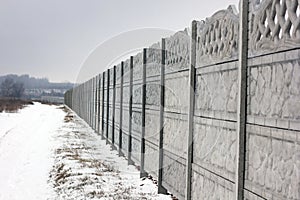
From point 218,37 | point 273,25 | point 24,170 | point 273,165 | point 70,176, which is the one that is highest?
point 218,37

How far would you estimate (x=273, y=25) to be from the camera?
98.3 inches

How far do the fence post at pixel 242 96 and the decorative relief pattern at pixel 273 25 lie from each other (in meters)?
0.08

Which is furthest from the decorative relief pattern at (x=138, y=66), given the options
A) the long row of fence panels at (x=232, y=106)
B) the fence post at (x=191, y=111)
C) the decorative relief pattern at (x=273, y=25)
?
the decorative relief pattern at (x=273, y=25)

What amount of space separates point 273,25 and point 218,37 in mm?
1139

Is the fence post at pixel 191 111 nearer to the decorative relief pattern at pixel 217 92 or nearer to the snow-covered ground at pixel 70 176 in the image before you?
the decorative relief pattern at pixel 217 92

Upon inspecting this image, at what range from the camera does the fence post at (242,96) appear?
2938 mm

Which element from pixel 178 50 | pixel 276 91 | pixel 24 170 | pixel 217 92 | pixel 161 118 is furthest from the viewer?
pixel 24 170

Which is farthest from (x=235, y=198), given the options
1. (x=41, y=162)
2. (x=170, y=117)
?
(x=41, y=162)

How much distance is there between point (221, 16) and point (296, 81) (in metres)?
1.52

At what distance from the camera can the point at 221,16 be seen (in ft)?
11.8

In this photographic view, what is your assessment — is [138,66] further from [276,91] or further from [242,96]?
[276,91]

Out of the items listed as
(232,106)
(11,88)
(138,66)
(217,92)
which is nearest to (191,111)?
(217,92)

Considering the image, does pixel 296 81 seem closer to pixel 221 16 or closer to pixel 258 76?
pixel 258 76

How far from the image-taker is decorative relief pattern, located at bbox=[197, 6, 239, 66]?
3.24 m
